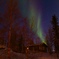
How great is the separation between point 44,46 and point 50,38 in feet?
22.6

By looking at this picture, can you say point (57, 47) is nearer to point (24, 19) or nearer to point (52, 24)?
point (52, 24)

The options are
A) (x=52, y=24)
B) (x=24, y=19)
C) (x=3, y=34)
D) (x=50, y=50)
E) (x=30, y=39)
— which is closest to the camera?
(x=3, y=34)

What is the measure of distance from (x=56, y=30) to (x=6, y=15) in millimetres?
38794

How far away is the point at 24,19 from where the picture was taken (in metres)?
24.4

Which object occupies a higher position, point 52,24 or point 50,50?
point 52,24

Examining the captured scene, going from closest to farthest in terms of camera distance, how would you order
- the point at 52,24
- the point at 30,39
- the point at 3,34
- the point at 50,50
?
1. the point at 3,34
2. the point at 30,39
3. the point at 50,50
4. the point at 52,24

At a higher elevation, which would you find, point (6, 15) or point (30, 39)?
point (6, 15)

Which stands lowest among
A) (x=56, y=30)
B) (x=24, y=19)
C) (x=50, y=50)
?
(x=50, y=50)

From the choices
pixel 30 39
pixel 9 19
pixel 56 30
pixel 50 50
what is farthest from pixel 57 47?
pixel 9 19

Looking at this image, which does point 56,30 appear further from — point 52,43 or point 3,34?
point 3,34

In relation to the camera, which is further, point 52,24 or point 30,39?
point 52,24

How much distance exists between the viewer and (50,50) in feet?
179

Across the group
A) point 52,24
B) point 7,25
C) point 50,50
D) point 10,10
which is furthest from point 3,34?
point 52,24

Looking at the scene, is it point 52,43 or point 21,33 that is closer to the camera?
point 21,33
